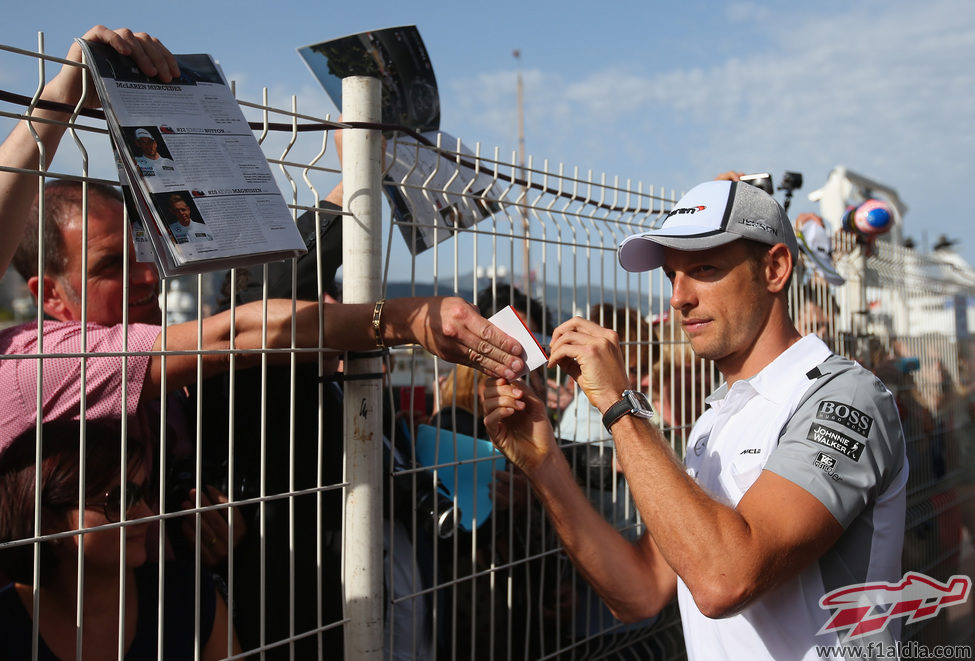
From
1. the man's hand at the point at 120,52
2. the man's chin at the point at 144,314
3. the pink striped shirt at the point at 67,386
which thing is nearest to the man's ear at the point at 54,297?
the man's chin at the point at 144,314

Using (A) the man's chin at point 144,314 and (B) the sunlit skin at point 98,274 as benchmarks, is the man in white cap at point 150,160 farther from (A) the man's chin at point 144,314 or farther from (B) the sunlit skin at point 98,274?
(A) the man's chin at point 144,314

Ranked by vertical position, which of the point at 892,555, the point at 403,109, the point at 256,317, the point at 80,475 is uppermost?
the point at 403,109

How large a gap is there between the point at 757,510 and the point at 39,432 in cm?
140

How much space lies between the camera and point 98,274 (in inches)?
76.0

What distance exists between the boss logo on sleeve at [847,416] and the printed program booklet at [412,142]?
111cm

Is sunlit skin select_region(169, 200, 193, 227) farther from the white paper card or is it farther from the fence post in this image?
the white paper card

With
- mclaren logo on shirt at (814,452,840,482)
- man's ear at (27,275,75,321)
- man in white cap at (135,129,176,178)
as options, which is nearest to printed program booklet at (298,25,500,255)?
man in white cap at (135,129,176,178)

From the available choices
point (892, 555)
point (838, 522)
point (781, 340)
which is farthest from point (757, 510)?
point (781, 340)

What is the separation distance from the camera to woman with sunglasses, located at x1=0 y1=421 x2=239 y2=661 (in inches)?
58.9

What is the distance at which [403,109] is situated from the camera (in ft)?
7.30

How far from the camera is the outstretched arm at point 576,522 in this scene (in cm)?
203

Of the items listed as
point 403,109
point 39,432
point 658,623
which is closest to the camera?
point 39,432

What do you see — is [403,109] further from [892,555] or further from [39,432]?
[892,555]

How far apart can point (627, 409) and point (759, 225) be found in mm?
642
